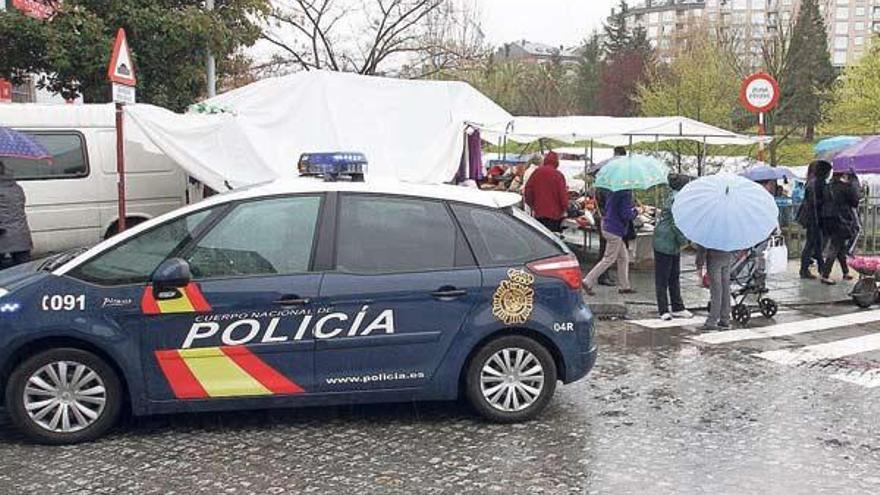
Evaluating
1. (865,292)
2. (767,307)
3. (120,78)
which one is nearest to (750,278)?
(767,307)

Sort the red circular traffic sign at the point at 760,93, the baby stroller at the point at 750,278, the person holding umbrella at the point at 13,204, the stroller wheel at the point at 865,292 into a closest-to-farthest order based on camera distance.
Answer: the person holding umbrella at the point at 13,204 < the baby stroller at the point at 750,278 < the stroller wheel at the point at 865,292 < the red circular traffic sign at the point at 760,93

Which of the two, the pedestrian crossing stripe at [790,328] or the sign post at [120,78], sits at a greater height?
the sign post at [120,78]

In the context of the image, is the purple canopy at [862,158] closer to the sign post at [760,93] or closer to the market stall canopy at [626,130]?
the sign post at [760,93]

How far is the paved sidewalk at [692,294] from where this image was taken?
980 cm

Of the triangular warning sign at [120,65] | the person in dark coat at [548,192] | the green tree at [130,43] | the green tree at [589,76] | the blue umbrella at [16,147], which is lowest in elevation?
the person in dark coat at [548,192]

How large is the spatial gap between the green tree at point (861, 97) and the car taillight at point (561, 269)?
3798 centimetres

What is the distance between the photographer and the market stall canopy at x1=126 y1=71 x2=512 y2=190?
10.2 metres

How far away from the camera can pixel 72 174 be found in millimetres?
10477

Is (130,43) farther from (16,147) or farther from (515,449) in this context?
(515,449)

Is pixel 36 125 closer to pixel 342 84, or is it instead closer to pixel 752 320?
pixel 342 84

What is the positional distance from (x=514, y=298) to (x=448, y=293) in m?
0.43

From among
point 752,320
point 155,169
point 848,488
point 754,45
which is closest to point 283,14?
point 155,169

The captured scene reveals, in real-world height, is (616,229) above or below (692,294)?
above

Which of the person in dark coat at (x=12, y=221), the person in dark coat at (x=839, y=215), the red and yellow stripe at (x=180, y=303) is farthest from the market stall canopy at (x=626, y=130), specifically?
the red and yellow stripe at (x=180, y=303)
